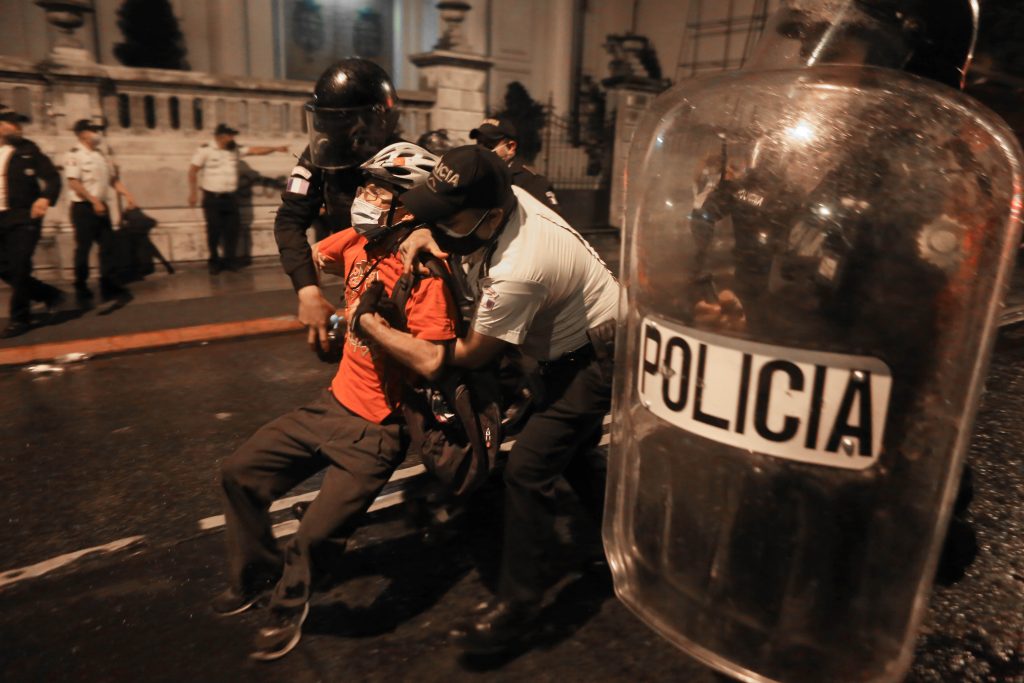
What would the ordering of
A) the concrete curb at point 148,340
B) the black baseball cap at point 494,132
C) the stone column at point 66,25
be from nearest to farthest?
the black baseball cap at point 494,132, the concrete curb at point 148,340, the stone column at point 66,25

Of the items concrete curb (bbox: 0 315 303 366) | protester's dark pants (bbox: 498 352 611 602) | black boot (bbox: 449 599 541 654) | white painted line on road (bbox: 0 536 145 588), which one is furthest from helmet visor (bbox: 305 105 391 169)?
concrete curb (bbox: 0 315 303 366)

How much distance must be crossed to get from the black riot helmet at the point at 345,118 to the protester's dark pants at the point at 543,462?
164 centimetres

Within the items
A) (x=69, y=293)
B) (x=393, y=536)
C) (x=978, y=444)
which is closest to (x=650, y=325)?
(x=393, y=536)

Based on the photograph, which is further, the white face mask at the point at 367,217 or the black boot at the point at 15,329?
the black boot at the point at 15,329

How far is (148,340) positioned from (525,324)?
5.56 m

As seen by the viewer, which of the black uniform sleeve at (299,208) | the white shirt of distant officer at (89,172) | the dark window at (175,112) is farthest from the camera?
the dark window at (175,112)

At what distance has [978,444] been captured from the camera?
471cm

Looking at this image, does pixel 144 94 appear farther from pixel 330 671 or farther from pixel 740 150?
pixel 740 150

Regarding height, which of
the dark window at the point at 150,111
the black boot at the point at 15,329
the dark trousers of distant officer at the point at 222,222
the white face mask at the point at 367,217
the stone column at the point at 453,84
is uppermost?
the stone column at the point at 453,84

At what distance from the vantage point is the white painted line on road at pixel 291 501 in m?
3.70

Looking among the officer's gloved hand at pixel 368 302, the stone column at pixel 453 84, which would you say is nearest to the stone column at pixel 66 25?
the stone column at pixel 453 84

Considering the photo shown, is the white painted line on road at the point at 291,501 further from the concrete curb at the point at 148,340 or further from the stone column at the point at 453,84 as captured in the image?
the stone column at the point at 453,84

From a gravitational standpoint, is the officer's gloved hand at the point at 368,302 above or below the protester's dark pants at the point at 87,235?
above

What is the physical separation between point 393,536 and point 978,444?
347cm
